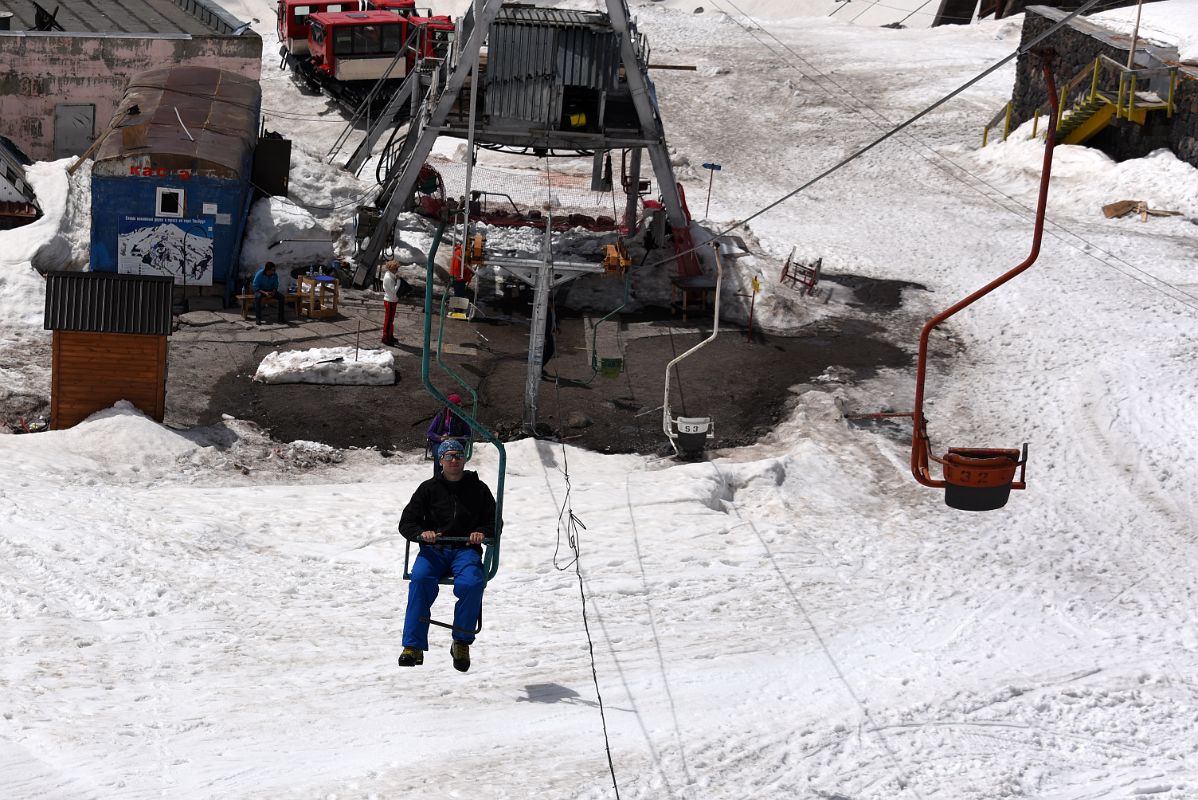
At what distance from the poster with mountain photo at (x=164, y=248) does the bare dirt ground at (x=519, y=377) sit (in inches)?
40.2

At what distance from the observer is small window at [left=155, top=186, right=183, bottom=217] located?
80.4ft

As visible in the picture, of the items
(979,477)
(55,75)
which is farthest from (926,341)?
(55,75)

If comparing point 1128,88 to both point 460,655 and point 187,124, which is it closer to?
point 187,124

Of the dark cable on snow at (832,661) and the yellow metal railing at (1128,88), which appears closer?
the dark cable on snow at (832,661)

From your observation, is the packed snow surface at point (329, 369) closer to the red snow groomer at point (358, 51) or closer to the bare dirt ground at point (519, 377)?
the bare dirt ground at point (519, 377)

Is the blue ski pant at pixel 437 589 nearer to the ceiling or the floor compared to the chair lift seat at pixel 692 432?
nearer to the ceiling

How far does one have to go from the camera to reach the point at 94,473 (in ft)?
57.9

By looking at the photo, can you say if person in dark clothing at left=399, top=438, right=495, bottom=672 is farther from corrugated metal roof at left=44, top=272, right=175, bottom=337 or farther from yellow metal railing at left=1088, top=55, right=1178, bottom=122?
yellow metal railing at left=1088, top=55, right=1178, bottom=122

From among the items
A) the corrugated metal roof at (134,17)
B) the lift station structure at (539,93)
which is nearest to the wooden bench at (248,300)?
the lift station structure at (539,93)

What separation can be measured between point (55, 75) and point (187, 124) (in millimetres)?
5769

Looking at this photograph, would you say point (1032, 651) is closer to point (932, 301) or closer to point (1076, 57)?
point (932, 301)

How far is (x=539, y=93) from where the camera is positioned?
25.9m

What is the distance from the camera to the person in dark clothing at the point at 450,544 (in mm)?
11250

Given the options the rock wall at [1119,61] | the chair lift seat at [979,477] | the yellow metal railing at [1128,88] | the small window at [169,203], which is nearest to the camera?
the chair lift seat at [979,477]
